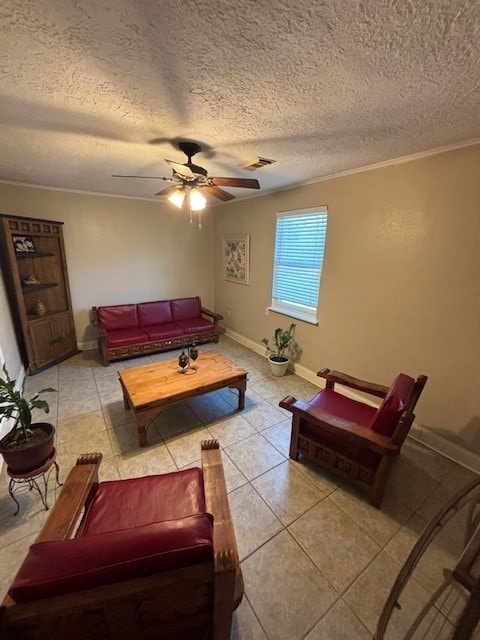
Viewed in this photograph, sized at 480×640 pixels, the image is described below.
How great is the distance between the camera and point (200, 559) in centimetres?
70

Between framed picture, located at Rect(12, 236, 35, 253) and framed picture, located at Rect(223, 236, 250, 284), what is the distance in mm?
2794

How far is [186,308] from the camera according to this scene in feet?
15.2

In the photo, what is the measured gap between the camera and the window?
3082 millimetres

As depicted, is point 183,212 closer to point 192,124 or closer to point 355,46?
point 192,124

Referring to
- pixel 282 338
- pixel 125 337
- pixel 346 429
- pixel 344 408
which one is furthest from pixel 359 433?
pixel 125 337

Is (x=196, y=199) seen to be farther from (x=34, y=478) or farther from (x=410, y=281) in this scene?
(x=34, y=478)

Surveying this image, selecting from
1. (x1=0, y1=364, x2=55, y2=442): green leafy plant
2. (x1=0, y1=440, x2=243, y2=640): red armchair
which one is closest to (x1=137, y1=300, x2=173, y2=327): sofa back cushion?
(x1=0, y1=364, x2=55, y2=442): green leafy plant

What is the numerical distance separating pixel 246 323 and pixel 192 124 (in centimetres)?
311

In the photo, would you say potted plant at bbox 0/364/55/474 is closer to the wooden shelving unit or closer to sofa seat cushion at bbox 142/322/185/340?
the wooden shelving unit

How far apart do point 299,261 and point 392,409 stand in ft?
7.22

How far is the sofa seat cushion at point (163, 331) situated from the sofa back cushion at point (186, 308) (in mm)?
316

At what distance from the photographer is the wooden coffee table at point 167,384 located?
2.18 metres

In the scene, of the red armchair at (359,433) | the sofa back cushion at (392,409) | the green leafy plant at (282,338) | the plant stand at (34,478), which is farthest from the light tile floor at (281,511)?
the green leafy plant at (282,338)

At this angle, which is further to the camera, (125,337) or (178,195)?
(125,337)
